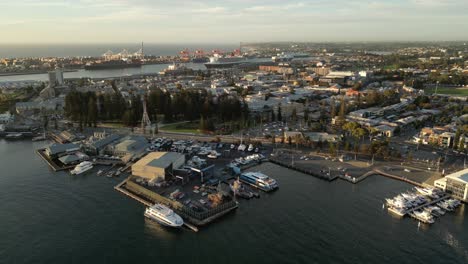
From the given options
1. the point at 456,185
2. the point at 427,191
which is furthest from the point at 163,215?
the point at 456,185

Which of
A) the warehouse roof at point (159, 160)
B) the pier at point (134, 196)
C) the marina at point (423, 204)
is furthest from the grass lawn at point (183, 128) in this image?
the marina at point (423, 204)

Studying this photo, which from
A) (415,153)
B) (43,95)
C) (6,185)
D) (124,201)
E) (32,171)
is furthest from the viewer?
(43,95)

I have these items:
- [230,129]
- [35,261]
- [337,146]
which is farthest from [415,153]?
[35,261]

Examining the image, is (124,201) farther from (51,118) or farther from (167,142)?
(51,118)

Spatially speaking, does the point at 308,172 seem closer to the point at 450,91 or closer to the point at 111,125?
the point at 111,125

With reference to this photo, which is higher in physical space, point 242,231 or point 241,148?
point 241,148

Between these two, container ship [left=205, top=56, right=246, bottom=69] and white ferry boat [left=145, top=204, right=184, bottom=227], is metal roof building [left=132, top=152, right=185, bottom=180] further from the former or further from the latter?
container ship [left=205, top=56, right=246, bottom=69]

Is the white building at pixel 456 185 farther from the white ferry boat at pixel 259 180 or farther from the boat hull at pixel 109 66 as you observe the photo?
the boat hull at pixel 109 66
